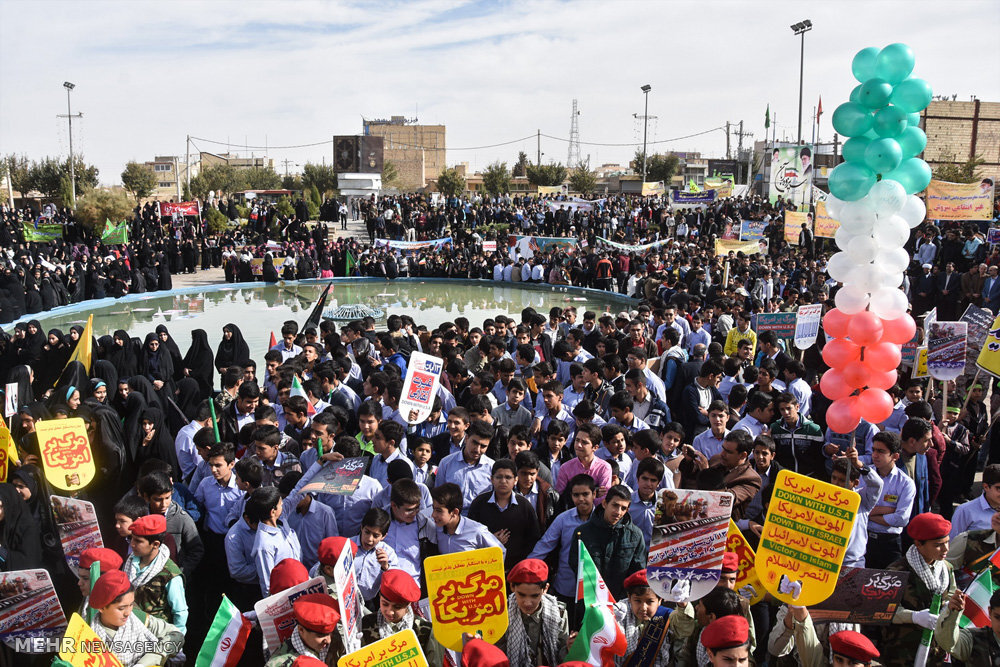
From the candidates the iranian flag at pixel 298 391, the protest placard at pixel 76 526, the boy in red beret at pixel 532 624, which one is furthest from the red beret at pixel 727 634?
the iranian flag at pixel 298 391

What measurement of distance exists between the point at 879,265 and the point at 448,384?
15.6ft

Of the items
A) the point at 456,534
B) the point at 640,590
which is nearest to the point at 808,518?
the point at 640,590

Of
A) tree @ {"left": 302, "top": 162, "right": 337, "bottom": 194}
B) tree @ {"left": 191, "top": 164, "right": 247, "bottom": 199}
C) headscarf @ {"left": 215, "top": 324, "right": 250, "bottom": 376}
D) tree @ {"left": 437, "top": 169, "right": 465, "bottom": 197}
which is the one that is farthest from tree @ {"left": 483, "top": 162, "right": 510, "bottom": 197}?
headscarf @ {"left": 215, "top": 324, "right": 250, "bottom": 376}

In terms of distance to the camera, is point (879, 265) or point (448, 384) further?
point (448, 384)

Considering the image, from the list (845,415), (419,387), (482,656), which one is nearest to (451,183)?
(419,387)

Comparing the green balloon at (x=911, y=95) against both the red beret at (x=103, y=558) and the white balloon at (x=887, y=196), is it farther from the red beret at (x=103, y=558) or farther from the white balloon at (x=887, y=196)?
the red beret at (x=103, y=558)

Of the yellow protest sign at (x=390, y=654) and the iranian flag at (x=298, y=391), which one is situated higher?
the iranian flag at (x=298, y=391)

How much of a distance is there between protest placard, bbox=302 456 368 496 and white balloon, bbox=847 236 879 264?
316 cm

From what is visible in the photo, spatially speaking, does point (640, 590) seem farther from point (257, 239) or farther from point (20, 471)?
point (257, 239)

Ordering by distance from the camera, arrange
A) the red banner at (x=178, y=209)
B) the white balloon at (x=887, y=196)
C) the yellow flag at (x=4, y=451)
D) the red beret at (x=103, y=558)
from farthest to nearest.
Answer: the red banner at (x=178, y=209) → the yellow flag at (x=4, y=451) → the white balloon at (x=887, y=196) → the red beret at (x=103, y=558)

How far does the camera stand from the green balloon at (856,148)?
465 cm

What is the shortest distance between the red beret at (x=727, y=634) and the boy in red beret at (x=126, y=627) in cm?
248

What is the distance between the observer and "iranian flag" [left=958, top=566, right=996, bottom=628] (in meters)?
3.52

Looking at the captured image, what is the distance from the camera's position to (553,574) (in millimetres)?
4949
